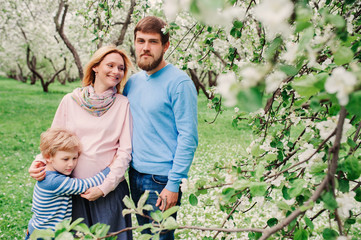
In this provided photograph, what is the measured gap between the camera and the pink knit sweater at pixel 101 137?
7.08 ft

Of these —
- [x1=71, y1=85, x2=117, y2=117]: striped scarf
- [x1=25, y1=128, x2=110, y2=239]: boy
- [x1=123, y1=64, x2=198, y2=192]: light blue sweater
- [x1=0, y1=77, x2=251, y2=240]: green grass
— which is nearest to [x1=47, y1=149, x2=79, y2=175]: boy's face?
[x1=25, y1=128, x2=110, y2=239]: boy

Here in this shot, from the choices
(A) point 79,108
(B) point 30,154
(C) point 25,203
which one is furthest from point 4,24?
(A) point 79,108

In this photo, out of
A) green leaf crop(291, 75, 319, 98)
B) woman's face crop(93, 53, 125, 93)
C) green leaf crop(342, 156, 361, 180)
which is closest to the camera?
green leaf crop(291, 75, 319, 98)

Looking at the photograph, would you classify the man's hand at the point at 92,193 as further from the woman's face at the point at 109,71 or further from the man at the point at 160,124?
the woman's face at the point at 109,71

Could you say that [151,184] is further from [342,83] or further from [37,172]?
[342,83]

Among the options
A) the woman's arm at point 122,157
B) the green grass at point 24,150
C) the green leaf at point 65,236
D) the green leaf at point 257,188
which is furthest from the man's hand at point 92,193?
the green leaf at point 257,188

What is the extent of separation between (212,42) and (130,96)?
792 millimetres

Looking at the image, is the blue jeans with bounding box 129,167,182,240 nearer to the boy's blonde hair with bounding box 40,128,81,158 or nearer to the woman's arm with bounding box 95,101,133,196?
the woman's arm with bounding box 95,101,133,196

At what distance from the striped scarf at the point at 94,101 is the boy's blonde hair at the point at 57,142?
231 mm

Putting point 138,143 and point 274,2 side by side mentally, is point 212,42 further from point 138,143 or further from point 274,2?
point 274,2

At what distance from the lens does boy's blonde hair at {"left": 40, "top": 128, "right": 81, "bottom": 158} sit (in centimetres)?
204

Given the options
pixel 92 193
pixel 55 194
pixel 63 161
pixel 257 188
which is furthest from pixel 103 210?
pixel 257 188

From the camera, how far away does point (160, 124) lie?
222 cm

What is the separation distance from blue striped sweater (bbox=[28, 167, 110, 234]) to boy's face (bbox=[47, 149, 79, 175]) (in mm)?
44
